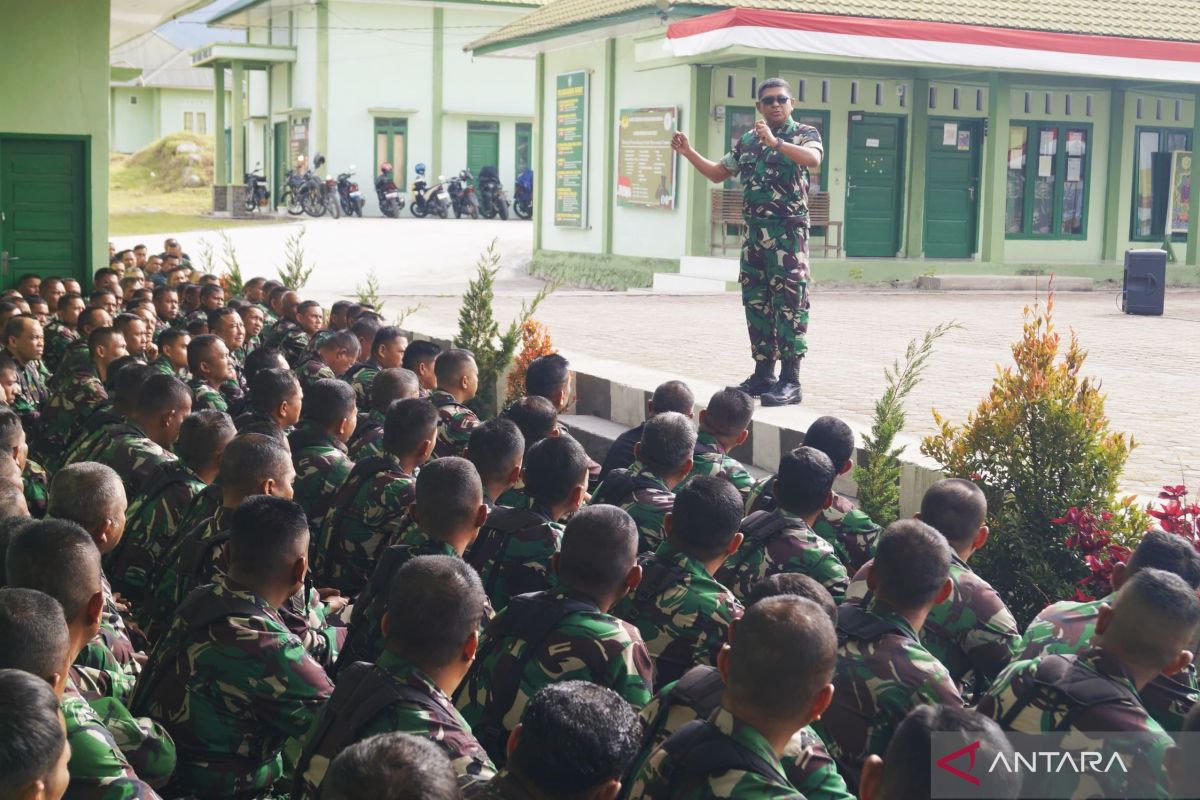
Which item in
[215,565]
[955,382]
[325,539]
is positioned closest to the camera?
[215,565]

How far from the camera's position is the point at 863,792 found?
2357 millimetres

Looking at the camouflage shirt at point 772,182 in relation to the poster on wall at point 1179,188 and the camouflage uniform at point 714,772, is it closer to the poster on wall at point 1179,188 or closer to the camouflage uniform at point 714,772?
the camouflage uniform at point 714,772

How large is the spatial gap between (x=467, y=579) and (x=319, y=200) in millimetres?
30061

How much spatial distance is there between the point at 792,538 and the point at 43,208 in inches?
463

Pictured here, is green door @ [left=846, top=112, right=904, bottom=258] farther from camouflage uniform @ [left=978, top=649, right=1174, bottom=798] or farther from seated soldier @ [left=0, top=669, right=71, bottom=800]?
seated soldier @ [left=0, top=669, right=71, bottom=800]

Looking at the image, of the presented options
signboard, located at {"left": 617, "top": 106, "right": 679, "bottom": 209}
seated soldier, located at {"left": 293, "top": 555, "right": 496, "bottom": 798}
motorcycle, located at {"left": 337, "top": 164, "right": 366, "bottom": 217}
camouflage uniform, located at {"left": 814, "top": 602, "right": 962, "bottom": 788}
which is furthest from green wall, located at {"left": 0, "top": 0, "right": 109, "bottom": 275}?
motorcycle, located at {"left": 337, "top": 164, "right": 366, "bottom": 217}

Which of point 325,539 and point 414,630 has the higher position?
point 414,630

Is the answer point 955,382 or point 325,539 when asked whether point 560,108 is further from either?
point 325,539

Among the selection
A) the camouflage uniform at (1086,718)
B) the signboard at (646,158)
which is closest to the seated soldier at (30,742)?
the camouflage uniform at (1086,718)

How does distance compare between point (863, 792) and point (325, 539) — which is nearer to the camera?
point (863, 792)

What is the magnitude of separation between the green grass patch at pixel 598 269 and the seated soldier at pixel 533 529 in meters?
14.2

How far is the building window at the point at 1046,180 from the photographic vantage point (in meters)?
20.5

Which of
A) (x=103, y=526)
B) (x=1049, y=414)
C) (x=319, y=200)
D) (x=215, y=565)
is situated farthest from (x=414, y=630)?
(x=319, y=200)

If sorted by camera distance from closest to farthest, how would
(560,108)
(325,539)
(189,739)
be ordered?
(189,739), (325,539), (560,108)
